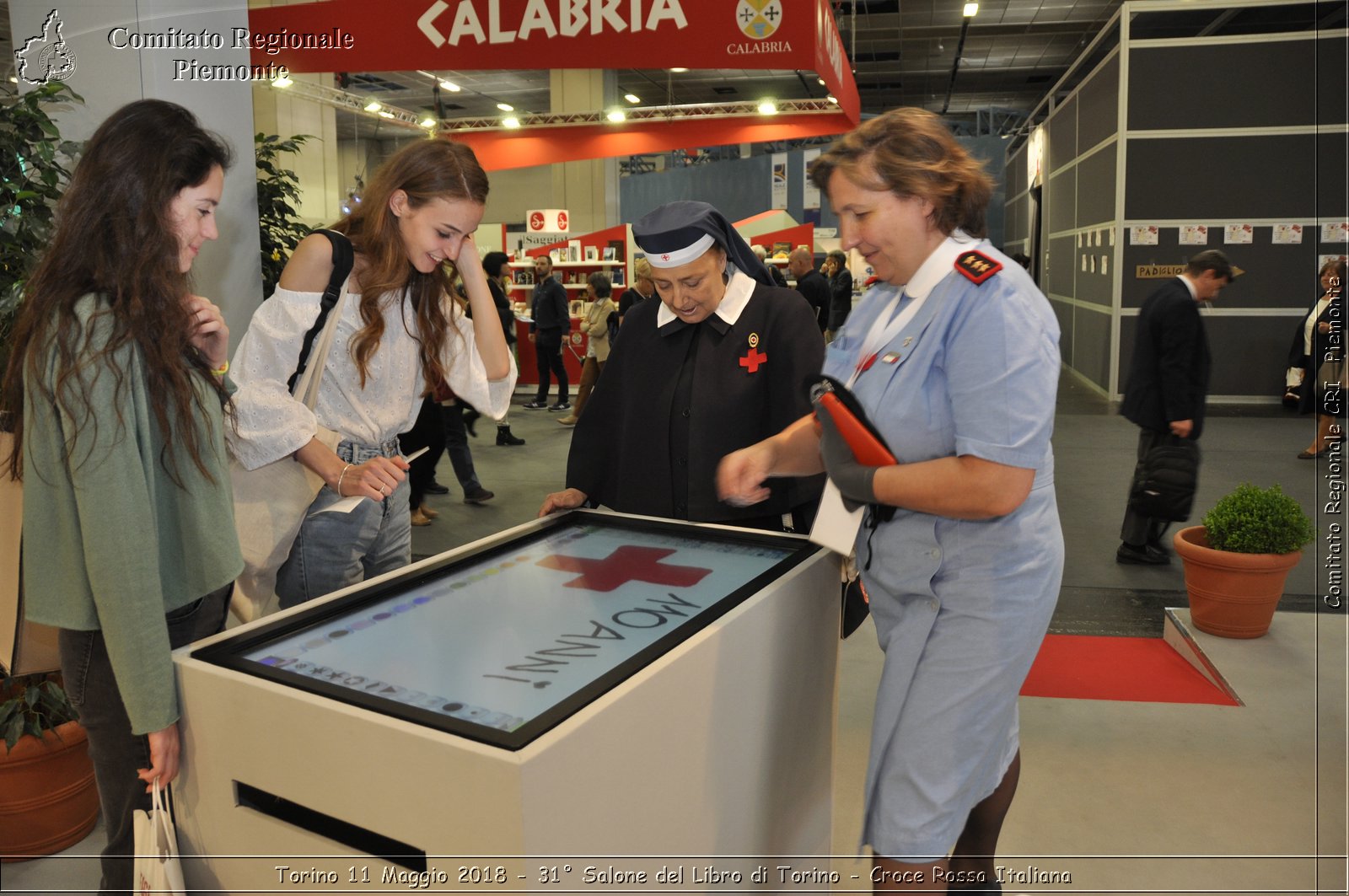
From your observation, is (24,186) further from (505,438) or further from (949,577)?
(505,438)

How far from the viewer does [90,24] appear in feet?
9.45

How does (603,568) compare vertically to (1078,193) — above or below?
below

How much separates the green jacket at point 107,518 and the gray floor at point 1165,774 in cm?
136

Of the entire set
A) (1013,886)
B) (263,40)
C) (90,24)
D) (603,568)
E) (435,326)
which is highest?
(263,40)

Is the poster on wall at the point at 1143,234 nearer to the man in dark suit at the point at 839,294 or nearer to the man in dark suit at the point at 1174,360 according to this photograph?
the man in dark suit at the point at 839,294

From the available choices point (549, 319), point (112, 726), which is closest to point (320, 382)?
point (112, 726)

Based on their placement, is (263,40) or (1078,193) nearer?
(263,40)

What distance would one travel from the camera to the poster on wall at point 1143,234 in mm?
9266

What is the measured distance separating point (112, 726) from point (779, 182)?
746 inches

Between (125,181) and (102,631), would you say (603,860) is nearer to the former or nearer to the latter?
(102,631)

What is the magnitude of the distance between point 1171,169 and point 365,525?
30.6 feet

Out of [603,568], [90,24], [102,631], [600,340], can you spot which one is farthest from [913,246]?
[600,340]

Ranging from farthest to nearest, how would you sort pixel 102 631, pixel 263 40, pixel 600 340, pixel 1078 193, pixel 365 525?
1. pixel 1078 193
2. pixel 600 340
3. pixel 263 40
4. pixel 365 525
5. pixel 102 631

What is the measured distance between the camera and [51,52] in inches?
115
